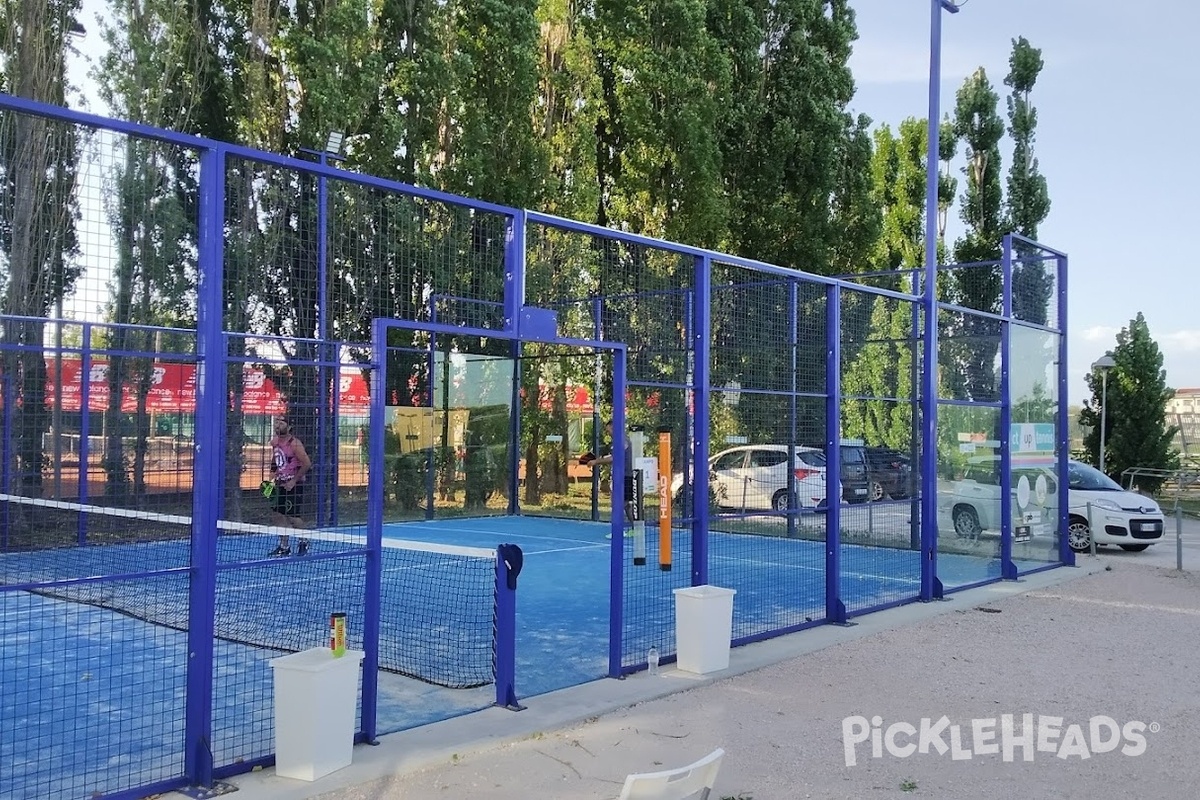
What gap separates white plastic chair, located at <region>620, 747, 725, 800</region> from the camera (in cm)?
301

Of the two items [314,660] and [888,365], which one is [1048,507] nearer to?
[888,365]

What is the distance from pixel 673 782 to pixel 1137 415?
92.9ft

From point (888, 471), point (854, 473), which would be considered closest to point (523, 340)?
point (854, 473)

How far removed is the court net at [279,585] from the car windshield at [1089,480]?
10.1 meters

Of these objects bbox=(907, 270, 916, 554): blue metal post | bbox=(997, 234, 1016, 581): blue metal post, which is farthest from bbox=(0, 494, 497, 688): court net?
bbox=(997, 234, 1016, 581): blue metal post

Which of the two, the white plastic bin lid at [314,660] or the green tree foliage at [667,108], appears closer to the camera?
the white plastic bin lid at [314,660]

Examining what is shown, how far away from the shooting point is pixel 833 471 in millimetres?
9609

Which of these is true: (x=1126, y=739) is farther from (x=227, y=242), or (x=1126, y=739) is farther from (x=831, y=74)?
(x=831, y=74)

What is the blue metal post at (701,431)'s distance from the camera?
8.23 m

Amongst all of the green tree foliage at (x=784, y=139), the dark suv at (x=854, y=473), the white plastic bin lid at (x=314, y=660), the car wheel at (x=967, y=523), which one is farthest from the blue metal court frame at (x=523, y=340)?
the green tree foliage at (x=784, y=139)

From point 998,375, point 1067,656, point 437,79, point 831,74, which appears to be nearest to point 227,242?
point 437,79

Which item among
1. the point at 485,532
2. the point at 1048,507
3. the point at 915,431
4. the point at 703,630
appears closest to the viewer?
the point at 703,630

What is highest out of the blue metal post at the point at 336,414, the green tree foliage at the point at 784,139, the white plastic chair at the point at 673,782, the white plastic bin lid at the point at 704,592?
the green tree foliage at the point at 784,139

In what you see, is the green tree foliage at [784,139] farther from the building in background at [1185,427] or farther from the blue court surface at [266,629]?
the building in background at [1185,427]
